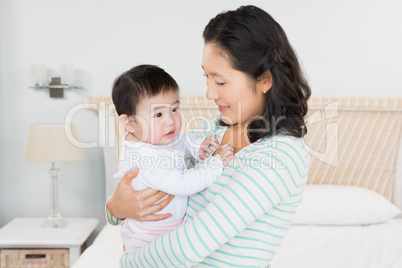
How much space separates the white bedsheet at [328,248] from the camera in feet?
5.95

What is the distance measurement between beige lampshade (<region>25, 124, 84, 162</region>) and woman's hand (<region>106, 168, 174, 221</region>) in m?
1.43

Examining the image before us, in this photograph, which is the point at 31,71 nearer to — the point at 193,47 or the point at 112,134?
the point at 112,134

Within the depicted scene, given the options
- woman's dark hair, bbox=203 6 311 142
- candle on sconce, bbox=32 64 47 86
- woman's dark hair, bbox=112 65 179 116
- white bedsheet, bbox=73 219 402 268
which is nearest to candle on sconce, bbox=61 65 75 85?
candle on sconce, bbox=32 64 47 86

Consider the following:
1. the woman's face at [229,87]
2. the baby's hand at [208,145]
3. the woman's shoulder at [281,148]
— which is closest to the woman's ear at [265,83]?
the woman's face at [229,87]

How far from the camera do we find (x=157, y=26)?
273 cm

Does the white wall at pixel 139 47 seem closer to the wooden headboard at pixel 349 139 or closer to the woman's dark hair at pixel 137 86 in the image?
the wooden headboard at pixel 349 139

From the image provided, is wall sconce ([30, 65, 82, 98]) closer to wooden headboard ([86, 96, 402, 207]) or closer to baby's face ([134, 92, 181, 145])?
wooden headboard ([86, 96, 402, 207])

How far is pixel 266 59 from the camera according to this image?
1.04 metres

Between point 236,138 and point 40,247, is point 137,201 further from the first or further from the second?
point 40,247

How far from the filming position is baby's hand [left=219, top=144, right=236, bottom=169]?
111 cm

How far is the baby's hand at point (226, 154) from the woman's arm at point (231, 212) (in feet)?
0.42

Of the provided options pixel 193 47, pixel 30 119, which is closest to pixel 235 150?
pixel 193 47

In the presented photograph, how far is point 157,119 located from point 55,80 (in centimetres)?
175

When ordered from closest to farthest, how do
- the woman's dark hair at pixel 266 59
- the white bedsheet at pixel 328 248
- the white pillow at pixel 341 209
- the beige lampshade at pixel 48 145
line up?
1. the woman's dark hair at pixel 266 59
2. the white bedsheet at pixel 328 248
3. the white pillow at pixel 341 209
4. the beige lampshade at pixel 48 145
